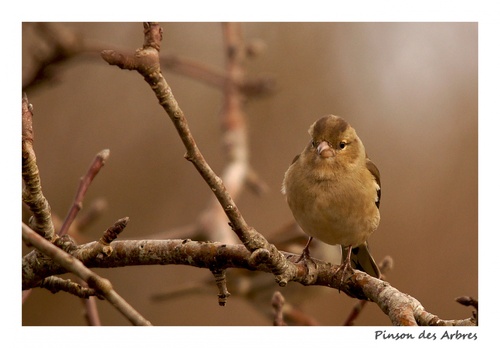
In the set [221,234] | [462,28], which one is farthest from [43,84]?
[462,28]

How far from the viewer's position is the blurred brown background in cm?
409

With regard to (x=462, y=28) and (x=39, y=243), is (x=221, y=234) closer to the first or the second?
(x=462, y=28)

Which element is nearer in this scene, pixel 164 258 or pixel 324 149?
pixel 164 258

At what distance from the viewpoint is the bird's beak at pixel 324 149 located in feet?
10.5

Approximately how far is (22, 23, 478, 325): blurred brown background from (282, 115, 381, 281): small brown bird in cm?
58

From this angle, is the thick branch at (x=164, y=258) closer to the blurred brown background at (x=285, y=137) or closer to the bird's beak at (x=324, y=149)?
the bird's beak at (x=324, y=149)

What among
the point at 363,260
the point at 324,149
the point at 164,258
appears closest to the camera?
the point at 164,258

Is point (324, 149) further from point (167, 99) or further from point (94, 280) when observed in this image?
point (94, 280)

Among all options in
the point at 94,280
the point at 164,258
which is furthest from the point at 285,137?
the point at 94,280

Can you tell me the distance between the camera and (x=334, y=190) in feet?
10.5

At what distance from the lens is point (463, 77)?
423cm

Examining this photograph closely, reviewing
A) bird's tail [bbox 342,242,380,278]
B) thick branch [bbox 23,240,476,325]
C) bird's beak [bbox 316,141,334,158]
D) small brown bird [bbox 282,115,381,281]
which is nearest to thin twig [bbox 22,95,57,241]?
thick branch [bbox 23,240,476,325]

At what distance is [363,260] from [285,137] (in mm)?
1954
